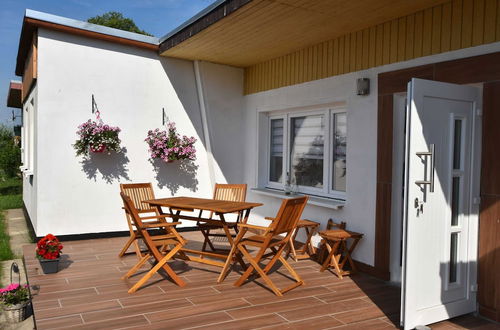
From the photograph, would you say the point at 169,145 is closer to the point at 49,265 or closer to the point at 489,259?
the point at 49,265

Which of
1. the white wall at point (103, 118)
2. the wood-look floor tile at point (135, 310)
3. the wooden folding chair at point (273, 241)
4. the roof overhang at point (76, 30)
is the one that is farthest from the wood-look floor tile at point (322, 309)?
the roof overhang at point (76, 30)

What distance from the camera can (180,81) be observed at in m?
7.23

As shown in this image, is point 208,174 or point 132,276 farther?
point 208,174

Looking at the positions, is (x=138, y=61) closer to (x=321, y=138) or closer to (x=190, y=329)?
(x=321, y=138)

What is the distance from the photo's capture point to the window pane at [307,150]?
6156 mm

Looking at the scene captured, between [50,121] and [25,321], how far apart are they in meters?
3.13

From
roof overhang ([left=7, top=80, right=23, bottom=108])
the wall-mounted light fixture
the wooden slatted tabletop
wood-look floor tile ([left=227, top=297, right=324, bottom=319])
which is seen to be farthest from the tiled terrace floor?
roof overhang ([left=7, top=80, right=23, bottom=108])

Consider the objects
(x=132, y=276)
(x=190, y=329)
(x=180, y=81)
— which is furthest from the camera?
(x=180, y=81)

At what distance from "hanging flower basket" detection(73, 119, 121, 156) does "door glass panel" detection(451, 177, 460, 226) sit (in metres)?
4.57

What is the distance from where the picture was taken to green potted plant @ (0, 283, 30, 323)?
3.79m

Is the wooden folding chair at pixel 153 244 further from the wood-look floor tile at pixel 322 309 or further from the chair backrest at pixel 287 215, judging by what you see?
the wood-look floor tile at pixel 322 309

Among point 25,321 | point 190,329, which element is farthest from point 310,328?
point 25,321

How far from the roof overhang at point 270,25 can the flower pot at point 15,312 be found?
11.6 ft

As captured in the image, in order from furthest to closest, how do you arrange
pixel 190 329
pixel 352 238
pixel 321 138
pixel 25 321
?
pixel 321 138 → pixel 352 238 → pixel 25 321 → pixel 190 329
